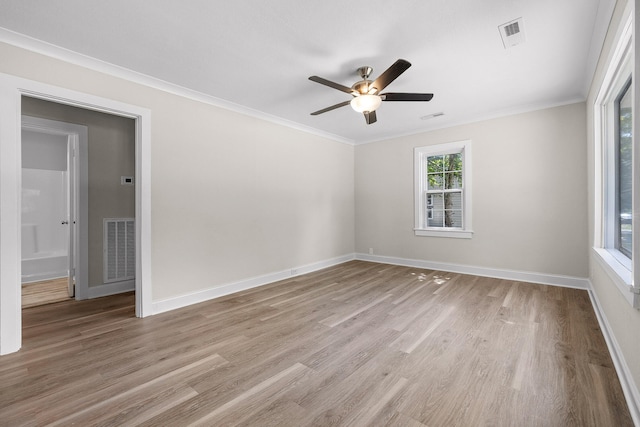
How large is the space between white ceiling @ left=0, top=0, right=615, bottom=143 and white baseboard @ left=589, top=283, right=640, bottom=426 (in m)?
2.44

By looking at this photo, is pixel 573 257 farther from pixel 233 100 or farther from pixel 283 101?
pixel 233 100

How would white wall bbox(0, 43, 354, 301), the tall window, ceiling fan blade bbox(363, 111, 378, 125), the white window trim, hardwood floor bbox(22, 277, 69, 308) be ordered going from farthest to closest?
hardwood floor bbox(22, 277, 69, 308)
ceiling fan blade bbox(363, 111, 378, 125)
white wall bbox(0, 43, 354, 301)
the tall window
the white window trim

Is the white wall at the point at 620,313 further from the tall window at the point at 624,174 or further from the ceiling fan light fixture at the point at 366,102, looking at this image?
the ceiling fan light fixture at the point at 366,102

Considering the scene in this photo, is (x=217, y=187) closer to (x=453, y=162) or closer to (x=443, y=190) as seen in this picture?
(x=443, y=190)

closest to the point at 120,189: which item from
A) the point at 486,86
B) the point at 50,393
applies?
the point at 50,393

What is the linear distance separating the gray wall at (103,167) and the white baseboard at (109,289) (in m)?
0.07

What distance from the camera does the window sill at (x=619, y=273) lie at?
1.59 meters

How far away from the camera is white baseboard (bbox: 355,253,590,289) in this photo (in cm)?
384

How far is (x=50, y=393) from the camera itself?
176 cm

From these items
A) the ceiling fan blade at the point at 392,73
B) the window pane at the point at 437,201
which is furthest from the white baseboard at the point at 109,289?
the window pane at the point at 437,201

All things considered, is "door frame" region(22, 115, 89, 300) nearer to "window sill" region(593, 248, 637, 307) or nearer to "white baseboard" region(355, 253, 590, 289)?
"white baseboard" region(355, 253, 590, 289)

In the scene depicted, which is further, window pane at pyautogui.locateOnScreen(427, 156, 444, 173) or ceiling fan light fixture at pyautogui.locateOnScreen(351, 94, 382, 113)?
window pane at pyautogui.locateOnScreen(427, 156, 444, 173)

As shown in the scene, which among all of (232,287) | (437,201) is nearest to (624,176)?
(437,201)

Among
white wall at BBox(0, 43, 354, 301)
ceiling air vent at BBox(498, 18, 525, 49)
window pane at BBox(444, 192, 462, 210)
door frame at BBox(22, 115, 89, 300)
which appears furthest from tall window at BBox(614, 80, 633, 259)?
door frame at BBox(22, 115, 89, 300)
